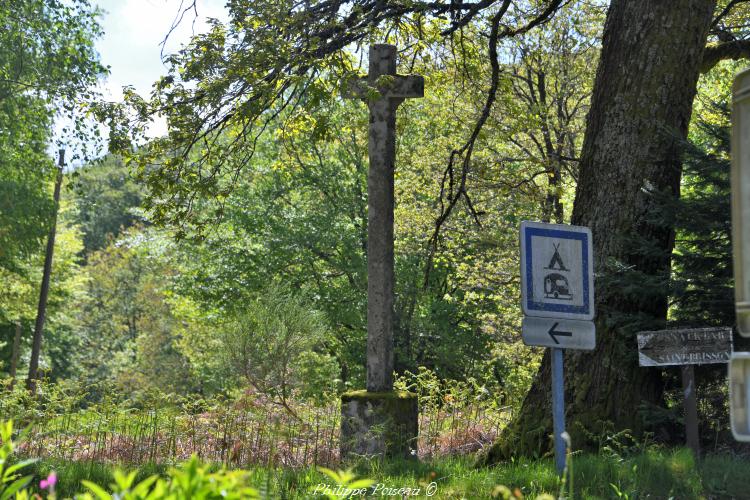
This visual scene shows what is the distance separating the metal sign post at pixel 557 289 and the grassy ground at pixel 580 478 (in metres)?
0.48

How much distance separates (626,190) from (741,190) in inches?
247

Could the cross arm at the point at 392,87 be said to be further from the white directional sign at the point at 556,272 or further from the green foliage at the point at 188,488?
the green foliage at the point at 188,488

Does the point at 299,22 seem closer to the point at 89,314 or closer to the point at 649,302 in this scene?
the point at 649,302

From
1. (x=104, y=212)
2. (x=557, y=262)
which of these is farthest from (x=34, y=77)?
(x=104, y=212)

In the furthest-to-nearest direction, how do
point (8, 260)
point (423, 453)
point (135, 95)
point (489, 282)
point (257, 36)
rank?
point (8, 260)
point (489, 282)
point (135, 95)
point (257, 36)
point (423, 453)

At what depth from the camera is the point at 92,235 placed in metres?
73.4

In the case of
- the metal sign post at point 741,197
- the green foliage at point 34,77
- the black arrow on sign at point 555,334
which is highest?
the green foliage at point 34,77

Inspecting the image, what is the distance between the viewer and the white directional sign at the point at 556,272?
5.98 metres

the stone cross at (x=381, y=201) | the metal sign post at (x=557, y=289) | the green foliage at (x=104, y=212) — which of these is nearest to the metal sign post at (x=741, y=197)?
the metal sign post at (x=557, y=289)

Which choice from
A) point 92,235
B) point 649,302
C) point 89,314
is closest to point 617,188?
point 649,302

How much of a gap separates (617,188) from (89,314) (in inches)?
2201

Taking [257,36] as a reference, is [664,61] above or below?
below

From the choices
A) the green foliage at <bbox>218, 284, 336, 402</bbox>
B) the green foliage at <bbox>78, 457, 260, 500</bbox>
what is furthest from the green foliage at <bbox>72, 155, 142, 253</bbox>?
the green foliage at <bbox>78, 457, 260, 500</bbox>

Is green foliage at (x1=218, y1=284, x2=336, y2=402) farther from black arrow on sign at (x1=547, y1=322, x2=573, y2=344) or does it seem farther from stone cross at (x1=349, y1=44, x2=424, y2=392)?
black arrow on sign at (x1=547, y1=322, x2=573, y2=344)
